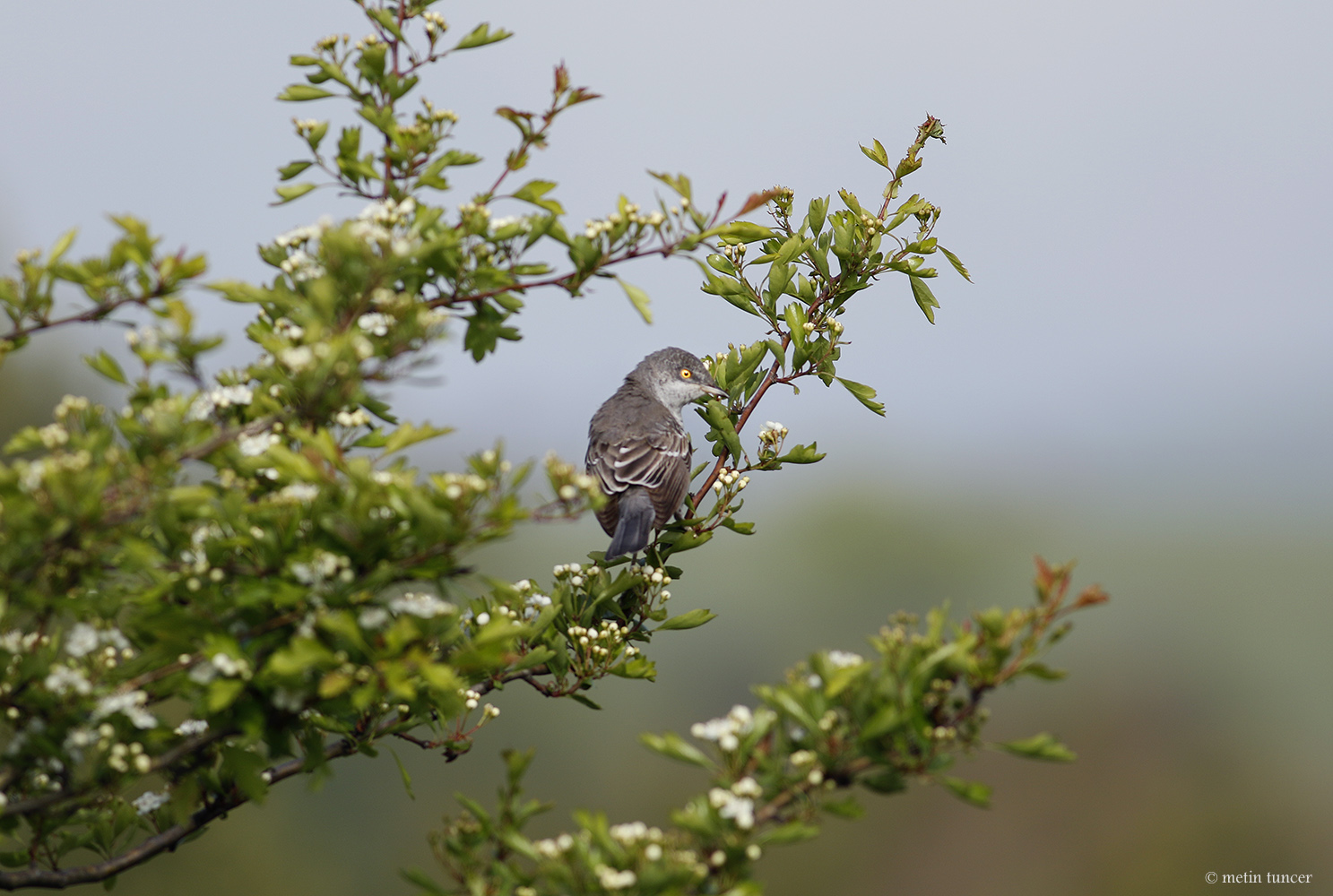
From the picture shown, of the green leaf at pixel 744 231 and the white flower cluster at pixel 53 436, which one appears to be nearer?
the white flower cluster at pixel 53 436

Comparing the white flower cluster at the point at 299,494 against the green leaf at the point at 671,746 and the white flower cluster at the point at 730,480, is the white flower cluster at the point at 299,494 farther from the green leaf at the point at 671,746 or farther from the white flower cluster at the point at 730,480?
the white flower cluster at the point at 730,480

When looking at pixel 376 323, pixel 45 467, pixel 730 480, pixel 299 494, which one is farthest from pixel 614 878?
pixel 730 480

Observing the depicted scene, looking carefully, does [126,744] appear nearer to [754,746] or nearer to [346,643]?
[346,643]

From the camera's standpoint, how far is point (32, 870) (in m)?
4.75

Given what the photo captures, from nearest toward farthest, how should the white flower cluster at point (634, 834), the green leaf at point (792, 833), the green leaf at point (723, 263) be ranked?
the green leaf at point (792, 833)
the white flower cluster at point (634, 834)
the green leaf at point (723, 263)

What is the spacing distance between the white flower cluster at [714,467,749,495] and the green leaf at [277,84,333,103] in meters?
3.32

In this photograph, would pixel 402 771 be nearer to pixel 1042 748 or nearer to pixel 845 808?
pixel 845 808

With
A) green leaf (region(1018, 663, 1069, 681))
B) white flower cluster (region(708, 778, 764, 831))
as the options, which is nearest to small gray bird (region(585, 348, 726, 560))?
white flower cluster (region(708, 778, 764, 831))

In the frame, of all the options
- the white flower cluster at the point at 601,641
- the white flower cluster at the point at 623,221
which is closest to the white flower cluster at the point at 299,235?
the white flower cluster at the point at 623,221

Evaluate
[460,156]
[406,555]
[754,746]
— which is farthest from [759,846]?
[460,156]

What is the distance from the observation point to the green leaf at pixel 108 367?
12.9 ft

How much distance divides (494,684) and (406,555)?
205 centimetres

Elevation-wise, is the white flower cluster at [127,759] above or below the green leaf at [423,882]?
A: above

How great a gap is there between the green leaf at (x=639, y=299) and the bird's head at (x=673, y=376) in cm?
334
